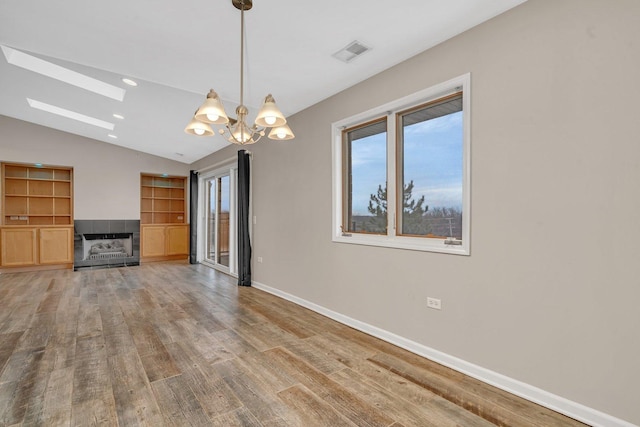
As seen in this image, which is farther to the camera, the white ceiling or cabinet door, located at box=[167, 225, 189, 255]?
cabinet door, located at box=[167, 225, 189, 255]

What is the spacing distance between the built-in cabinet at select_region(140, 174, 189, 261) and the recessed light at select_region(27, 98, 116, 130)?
246 centimetres

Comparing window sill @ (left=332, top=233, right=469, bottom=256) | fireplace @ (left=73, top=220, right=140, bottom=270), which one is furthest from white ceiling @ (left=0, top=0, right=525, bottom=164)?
fireplace @ (left=73, top=220, right=140, bottom=270)

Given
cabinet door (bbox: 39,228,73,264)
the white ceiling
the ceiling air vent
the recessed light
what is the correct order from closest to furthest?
the white ceiling → the ceiling air vent → the recessed light → cabinet door (bbox: 39,228,73,264)

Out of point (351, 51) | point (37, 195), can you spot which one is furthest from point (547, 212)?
point (37, 195)

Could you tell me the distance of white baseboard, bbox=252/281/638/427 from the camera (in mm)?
1832

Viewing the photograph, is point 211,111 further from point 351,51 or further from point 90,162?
point 90,162

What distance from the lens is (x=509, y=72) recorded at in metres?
2.21

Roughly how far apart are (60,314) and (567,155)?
214 inches

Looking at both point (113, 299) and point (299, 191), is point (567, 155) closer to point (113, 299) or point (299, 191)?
point (299, 191)

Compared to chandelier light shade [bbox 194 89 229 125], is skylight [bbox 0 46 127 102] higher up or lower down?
higher up

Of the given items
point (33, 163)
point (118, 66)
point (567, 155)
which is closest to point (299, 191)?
point (118, 66)

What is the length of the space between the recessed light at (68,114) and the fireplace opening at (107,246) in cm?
287

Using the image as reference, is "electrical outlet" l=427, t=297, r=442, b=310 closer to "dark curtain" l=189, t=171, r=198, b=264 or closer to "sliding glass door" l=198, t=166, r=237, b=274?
"sliding glass door" l=198, t=166, r=237, b=274

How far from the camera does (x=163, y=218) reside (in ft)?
29.8
